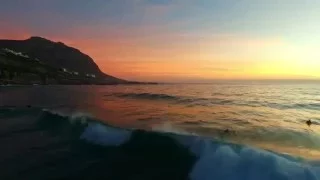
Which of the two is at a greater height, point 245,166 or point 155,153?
point 245,166

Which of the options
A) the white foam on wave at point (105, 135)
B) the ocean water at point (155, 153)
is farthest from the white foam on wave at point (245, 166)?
the white foam on wave at point (105, 135)

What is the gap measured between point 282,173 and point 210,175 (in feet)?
8.45

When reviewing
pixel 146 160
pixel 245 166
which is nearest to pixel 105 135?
pixel 146 160

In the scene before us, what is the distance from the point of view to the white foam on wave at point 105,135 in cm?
1856

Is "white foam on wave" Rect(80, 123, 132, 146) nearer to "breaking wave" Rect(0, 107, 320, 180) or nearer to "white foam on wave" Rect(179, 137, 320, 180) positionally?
"breaking wave" Rect(0, 107, 320, 180)

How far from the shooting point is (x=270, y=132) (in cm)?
2248

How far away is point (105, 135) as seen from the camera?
64.6 ft

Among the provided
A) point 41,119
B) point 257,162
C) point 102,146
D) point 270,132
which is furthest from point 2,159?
point 270,132

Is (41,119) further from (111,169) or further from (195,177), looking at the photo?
(195,177)

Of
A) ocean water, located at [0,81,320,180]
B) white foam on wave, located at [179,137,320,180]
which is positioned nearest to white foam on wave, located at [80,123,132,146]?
ocean water, located at [0,81,320,180]

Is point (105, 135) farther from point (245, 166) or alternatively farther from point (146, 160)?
point (245, 166)

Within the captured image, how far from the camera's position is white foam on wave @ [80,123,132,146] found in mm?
18562

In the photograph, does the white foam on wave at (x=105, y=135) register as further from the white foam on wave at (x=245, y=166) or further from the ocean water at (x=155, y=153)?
the white foam on wave at (x=245, y=166)

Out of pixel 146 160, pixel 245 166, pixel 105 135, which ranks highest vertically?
pixel 245 166
